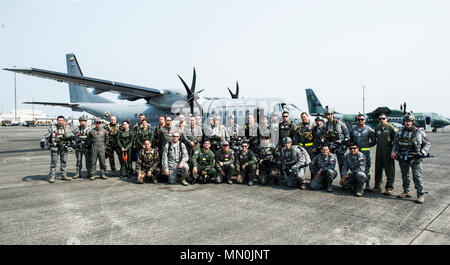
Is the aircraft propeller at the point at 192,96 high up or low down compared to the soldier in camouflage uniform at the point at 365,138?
up

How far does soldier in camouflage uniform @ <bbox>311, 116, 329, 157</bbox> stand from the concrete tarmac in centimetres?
116

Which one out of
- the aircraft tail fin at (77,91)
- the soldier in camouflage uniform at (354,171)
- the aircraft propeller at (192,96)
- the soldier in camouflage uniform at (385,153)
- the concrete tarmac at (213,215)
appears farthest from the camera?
the aircraft tail fin at (77,91)

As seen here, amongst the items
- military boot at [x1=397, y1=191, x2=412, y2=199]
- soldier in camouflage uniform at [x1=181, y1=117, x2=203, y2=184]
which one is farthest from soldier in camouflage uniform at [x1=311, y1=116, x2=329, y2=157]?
soldier in camouflage uniform at [x1=181, y1=117, x2=203, y2=184]

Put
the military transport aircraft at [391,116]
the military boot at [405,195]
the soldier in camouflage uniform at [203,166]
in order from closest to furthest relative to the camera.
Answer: the military boot at [405,195] < the soldier in camouflage uniform at [203,166] < the military transport aircraft at [391,116]

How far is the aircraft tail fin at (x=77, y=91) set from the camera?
20.5 metres

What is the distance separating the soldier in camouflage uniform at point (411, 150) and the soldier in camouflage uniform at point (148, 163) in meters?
6.31

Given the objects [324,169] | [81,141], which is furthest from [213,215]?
[81,141]

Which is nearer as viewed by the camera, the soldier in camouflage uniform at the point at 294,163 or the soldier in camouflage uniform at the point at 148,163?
the soldier in camouflage uniform at the point at 294,163

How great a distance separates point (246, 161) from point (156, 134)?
3.22 meters

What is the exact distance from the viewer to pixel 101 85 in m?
13.5

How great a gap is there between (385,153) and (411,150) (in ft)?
2.29

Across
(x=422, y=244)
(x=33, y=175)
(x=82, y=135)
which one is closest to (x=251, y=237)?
(x=422, y=244)

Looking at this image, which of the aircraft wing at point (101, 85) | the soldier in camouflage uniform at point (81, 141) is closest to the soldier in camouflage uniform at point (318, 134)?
the soldier in camouflage uniform at point (81, 141)

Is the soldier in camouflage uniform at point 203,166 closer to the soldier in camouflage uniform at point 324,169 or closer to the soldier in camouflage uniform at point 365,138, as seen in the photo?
the soldier in camouflage uniform at point 324,169
